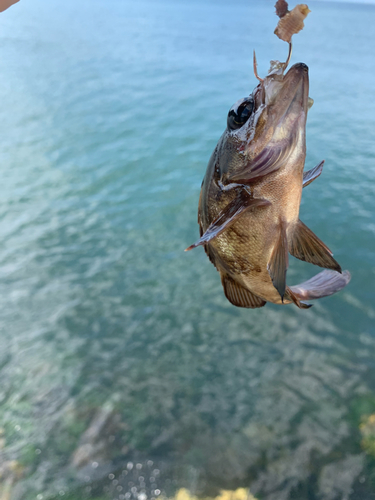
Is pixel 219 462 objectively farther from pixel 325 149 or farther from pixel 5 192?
pixel 325 149

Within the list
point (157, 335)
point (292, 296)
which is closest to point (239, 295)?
point (292, 296)

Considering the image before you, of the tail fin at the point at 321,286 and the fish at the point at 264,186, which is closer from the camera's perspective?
the fish at the point at 264,186

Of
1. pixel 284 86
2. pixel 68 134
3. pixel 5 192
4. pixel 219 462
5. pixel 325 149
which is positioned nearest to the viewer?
pixel 284 86

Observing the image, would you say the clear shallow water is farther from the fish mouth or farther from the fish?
the fish mouth

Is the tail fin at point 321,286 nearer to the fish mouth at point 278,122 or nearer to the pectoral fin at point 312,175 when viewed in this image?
the pectoral fin at point 312,175

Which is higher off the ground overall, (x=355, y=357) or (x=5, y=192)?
(x=5, y=192)

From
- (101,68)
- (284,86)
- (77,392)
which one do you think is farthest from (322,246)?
(101,68)

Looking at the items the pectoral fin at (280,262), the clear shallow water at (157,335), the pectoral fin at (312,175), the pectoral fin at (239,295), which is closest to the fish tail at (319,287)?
the pectoral fin at (239,295)

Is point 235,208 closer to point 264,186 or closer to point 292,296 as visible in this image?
point 264,186
